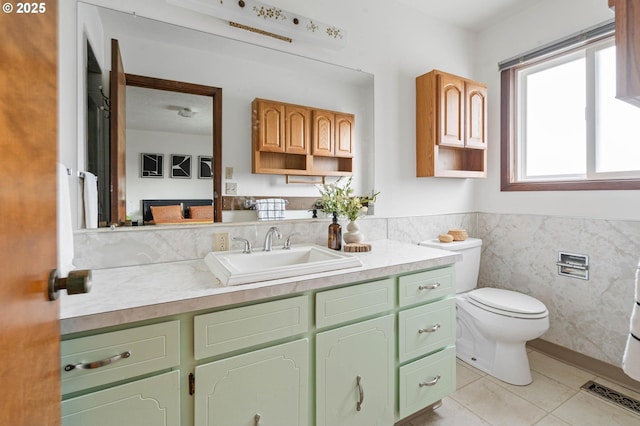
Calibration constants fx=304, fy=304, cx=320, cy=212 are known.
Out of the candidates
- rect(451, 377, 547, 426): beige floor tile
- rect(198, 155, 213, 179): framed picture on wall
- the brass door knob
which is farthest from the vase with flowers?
the brass door knob

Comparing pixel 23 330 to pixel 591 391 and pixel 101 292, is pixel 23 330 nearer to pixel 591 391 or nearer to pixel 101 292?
pixel 101 292

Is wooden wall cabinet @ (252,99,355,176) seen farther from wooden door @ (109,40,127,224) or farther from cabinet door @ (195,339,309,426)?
cabinet door @ (195,339,309,426)

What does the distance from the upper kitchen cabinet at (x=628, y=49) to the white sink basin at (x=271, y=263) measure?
1.02 meters

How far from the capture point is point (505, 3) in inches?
87.8

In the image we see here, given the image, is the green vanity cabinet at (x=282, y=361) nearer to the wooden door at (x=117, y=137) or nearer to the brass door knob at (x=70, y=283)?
A: the brass door knob at (x=70, y=283)

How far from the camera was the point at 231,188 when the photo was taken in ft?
5.27

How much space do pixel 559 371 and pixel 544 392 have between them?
0.32m

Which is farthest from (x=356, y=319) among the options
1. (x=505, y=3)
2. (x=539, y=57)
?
(x=505, y=3)

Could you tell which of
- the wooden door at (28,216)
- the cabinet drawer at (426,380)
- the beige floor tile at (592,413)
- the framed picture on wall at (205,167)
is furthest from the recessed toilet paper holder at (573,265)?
the wooden door at (28,216)

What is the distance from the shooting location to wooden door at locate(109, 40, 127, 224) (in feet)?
4.40

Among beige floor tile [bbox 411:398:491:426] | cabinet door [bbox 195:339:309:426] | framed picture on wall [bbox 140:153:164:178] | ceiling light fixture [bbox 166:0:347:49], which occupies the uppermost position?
ceiling light fixture [bbox 166:0:347:49]

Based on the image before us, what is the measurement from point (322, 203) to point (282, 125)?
51 centimetres

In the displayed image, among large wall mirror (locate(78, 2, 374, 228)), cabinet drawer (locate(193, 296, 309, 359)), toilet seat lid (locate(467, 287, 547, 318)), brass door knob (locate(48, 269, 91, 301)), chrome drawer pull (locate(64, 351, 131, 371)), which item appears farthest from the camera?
toilet seat lid (locate(467, 287, 547, 318))

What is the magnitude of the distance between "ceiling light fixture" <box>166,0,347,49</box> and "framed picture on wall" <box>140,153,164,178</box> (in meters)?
0.73
